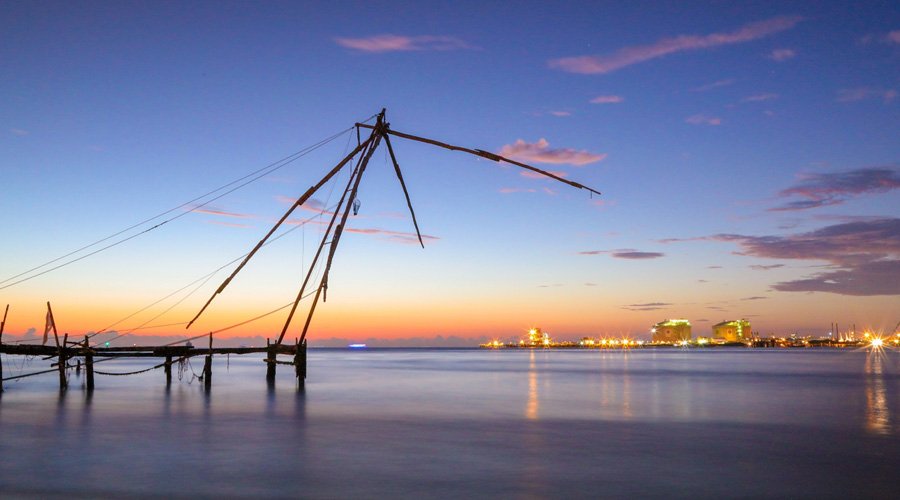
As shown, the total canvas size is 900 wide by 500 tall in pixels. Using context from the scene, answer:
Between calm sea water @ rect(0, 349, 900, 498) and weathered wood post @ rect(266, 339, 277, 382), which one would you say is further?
weathered wood post @ rect(266, 339, 277, 382)

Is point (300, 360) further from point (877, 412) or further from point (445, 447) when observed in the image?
point (877, 412)

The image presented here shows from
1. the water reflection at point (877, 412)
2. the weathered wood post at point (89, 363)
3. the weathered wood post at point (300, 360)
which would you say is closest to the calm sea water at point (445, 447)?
the water reflection at point (877, 412)

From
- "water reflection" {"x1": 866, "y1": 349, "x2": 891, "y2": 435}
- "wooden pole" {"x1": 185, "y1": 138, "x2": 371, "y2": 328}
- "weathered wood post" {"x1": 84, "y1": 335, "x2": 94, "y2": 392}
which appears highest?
"wooden pole" {"x1": 185, "y1": 138, "x2": 371, "y2": 328}

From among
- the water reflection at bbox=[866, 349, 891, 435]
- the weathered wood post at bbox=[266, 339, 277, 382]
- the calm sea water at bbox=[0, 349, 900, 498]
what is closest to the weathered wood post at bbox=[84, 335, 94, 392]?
the calm sea water at bbox=[0, 349, 900, 498]

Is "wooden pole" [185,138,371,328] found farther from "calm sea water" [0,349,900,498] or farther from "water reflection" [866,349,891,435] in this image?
"water reflection" [866,349,891,435]

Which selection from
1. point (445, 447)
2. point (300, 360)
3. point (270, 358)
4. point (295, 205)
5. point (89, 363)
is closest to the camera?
point (445, 447)

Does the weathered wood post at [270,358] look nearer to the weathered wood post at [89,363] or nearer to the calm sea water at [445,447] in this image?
the calm sea water at [445,447]

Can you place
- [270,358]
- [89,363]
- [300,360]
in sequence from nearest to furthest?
[89,363]
[300,360]
[270,358]

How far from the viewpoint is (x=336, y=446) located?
54.8 ft

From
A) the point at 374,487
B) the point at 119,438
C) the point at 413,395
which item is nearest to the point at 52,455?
the point at 119,438

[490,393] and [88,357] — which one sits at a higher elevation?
[88,357]

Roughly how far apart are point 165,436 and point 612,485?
12.2m

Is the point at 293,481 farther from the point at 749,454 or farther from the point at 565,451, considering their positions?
the point at 749,454

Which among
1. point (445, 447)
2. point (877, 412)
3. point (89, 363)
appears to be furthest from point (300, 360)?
point (877, 412)
